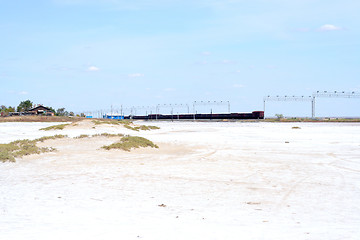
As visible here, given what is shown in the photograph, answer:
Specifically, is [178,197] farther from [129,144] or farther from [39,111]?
[39,111]

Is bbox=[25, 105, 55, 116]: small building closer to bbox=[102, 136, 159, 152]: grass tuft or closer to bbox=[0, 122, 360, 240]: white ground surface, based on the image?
bbox=[102, 136, 159, 152]: grass tuft

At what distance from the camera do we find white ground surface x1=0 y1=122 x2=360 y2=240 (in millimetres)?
6660

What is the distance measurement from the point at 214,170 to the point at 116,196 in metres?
5.11

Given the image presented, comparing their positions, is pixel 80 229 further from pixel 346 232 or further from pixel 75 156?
pixel 75 156

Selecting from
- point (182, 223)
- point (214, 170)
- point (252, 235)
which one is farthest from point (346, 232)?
point (214, 170)

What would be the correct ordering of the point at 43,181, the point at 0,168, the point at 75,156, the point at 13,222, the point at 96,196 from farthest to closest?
the point at 75,156, the point at 0,168, the point at 43,181, the point at 96,196, the point at 13,222

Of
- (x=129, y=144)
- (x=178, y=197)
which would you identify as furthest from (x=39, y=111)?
(x=178, y=197)

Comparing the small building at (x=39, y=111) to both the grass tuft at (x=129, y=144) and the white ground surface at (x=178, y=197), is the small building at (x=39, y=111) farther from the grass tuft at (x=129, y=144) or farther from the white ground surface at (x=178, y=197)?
the white ground surface at (x=178, y=197)

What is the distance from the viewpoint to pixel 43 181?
11.3m

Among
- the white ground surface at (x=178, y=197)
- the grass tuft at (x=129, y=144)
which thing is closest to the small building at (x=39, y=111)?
the grass tuft at (x=129, y=144)

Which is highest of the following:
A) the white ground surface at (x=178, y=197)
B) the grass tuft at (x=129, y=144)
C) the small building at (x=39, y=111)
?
the small building at (x=39, y=111)

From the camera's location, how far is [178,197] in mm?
9398

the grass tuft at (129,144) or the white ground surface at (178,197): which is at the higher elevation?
the grass tuft at (129,144)

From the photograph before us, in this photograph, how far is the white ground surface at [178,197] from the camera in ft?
21.9
